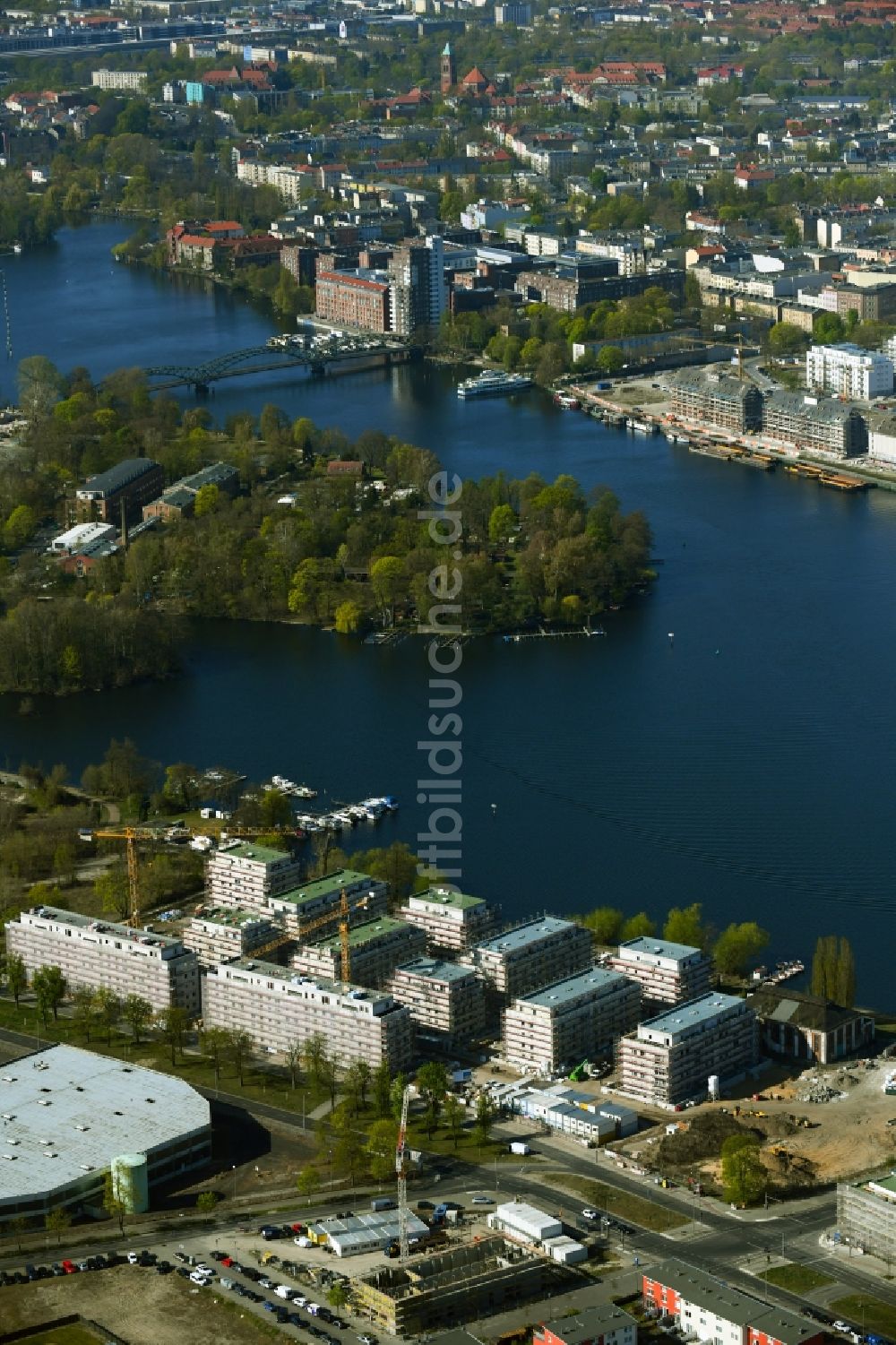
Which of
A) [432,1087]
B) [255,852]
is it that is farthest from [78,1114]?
[255,852]

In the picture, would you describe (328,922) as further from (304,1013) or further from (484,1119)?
(484,1119)

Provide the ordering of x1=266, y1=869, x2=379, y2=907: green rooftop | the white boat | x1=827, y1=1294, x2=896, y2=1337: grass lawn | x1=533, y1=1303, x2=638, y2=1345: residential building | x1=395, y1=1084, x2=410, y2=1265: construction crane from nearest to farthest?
x1=533, y1=1303, x2=638, y2=1345: residential building, x1=827, y1=1294, x2=896, y2=1337: grass lawn, x1=395, y1=1084, x2=410, y2=1265: construction crane, x1=266, y1=869, x2=379, y2=907: green rooftop, the white boat

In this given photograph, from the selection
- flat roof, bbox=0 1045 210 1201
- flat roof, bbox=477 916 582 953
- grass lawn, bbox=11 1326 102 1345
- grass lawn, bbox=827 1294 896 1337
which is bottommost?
grass lawn, bbox=11 1326 102 1345

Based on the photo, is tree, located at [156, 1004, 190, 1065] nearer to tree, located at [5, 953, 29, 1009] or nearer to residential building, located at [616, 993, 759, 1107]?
tree, located at [5, 953, 29, 1009]

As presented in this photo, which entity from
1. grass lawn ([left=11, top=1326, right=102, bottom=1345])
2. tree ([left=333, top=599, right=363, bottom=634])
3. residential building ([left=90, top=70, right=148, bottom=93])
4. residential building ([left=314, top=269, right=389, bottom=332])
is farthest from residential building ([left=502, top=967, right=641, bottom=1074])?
residential building ([left=90, top=70, right=148, bottom=93])

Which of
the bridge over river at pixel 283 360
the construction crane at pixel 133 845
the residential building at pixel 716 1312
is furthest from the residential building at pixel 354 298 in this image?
the residential building at pixel 716 1312

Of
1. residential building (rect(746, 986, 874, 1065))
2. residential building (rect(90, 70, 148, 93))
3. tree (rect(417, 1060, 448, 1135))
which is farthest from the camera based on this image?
residential building (rect(90, 70, 148, 93))
